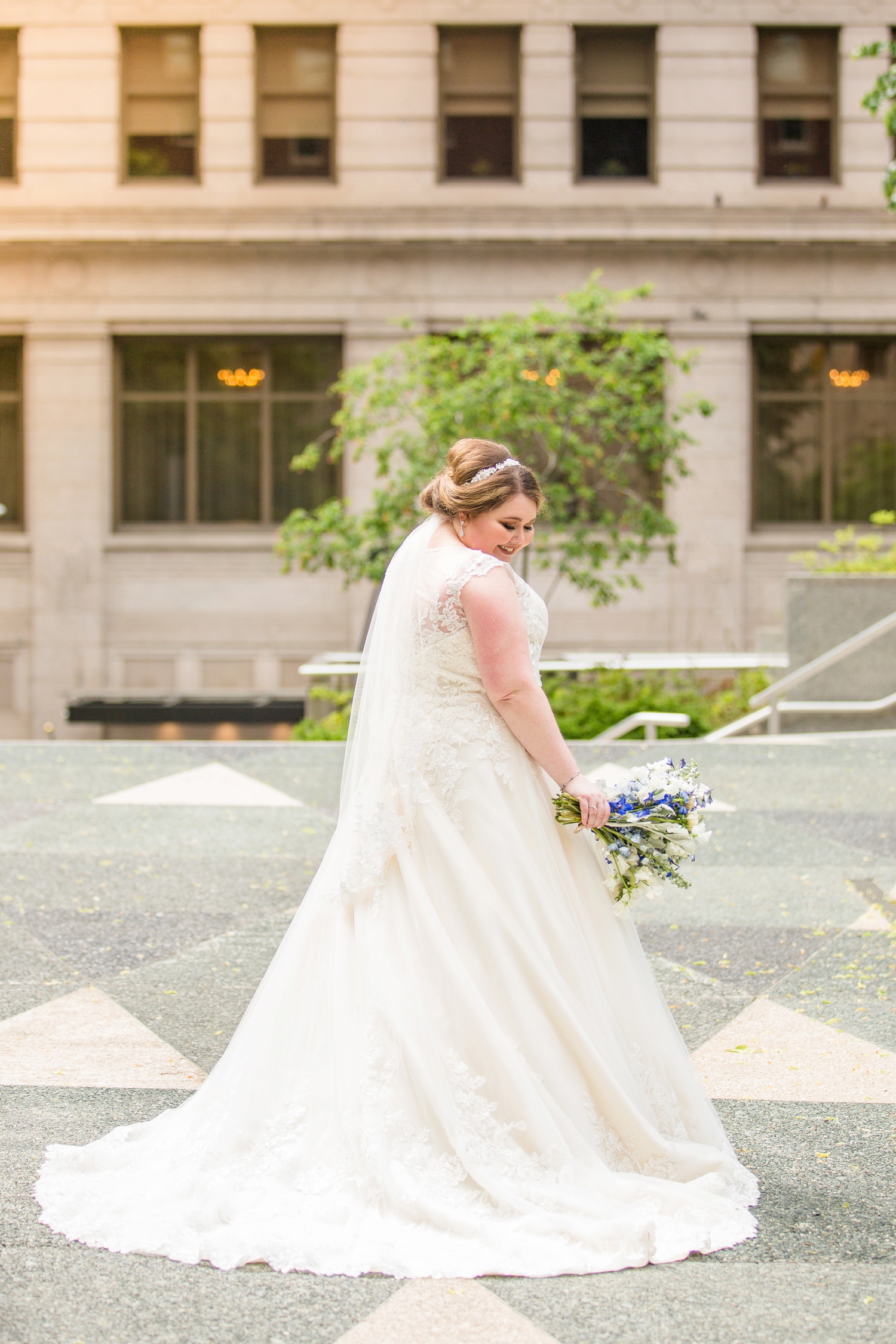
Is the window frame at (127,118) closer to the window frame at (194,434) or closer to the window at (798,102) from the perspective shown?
the window frame at (194,434)

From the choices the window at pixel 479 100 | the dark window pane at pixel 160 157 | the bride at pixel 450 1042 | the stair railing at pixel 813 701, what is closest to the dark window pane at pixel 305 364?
the dark window pane at pixel 160 157

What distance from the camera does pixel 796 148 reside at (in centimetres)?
1925

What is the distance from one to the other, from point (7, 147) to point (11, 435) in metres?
4.11

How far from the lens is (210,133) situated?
1897cm

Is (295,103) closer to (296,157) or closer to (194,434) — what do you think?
(296,157)

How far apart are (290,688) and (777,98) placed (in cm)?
1089

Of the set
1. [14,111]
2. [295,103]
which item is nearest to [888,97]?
[295,103]

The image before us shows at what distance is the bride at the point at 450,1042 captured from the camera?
340 cm

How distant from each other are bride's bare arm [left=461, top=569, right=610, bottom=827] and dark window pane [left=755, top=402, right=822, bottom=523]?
16462 millimetres

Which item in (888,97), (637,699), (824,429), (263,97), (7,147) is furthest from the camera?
(824,429)

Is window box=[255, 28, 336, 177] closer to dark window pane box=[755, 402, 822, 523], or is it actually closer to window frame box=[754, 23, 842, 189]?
window frame box=[754, 23, 842, 189]

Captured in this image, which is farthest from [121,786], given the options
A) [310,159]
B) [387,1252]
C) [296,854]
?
[310,159]

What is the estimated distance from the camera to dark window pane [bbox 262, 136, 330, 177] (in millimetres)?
19219

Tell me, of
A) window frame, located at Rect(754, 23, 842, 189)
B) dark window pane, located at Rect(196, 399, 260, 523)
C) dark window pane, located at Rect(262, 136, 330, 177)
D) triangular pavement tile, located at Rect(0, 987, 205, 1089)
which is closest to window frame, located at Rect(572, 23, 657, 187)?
window frame, located at Rect(754, 23, 842, 189)
